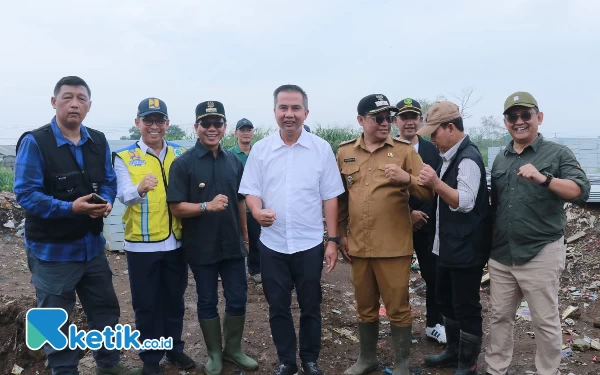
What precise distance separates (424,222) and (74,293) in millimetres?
2870

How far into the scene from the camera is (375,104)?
3.32 metres

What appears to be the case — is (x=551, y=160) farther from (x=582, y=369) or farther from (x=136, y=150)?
(x=136, y=150)

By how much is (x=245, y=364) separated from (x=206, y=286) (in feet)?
2.50

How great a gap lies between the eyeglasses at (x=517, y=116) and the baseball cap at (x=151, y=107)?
2.61 m

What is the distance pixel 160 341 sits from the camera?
365cm

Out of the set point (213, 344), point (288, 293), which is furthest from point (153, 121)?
point (213, 344)

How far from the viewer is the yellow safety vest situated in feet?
11.4

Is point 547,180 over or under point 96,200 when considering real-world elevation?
over

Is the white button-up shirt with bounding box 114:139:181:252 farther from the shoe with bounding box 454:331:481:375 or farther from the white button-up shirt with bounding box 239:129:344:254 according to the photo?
the shoe with bounding box 454:331:481:375

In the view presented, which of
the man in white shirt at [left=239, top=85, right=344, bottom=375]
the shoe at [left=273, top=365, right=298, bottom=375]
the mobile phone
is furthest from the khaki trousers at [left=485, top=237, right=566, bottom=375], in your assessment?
the mobile phone

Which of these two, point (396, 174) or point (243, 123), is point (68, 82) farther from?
point (243, 123)

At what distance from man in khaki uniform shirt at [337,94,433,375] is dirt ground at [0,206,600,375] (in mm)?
718

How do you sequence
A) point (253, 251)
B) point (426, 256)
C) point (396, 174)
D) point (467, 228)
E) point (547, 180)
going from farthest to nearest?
point (253, 251) < point (426, 256) < point (467, 228) < point (396, 174) < point (547, 180)

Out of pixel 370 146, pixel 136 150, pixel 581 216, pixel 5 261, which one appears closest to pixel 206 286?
pixel 136 150
